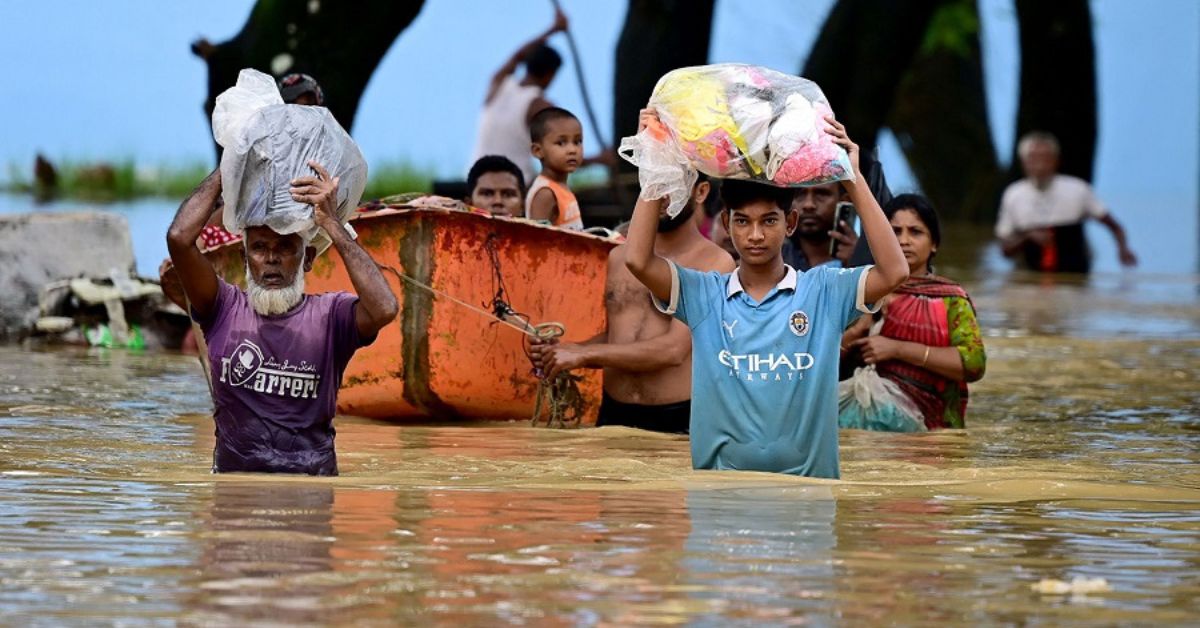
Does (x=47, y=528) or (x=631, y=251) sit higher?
(x=631, y=251)

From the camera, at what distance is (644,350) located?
8.48 m

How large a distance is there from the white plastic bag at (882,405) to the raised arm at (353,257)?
329 centimetres

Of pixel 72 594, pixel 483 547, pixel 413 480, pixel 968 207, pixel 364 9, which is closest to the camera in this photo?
pixel 72 594

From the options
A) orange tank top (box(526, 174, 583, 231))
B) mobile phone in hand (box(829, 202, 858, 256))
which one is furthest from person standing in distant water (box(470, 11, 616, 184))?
mobile phone in hand (box(829, 202, 858, 256))

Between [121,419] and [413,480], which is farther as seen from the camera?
[121,419]

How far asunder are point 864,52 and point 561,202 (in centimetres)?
1283

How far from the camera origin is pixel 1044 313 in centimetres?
1711

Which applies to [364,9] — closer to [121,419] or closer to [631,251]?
[121,419]

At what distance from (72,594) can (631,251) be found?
2187mm

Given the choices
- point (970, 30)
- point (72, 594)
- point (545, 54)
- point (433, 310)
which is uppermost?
point (970, 30)

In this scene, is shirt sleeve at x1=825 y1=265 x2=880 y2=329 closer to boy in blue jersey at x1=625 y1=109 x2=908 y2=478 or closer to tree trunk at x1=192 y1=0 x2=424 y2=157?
boy in blue jersey at x1=625 y1=109 x2=908 y2=478

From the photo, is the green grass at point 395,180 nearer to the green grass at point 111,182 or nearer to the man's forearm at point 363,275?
the green grass at point 111,182

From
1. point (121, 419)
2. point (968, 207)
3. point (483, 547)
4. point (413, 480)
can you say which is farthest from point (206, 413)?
point (968, 207)

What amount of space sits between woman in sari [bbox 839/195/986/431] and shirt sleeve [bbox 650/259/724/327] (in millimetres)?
2441
